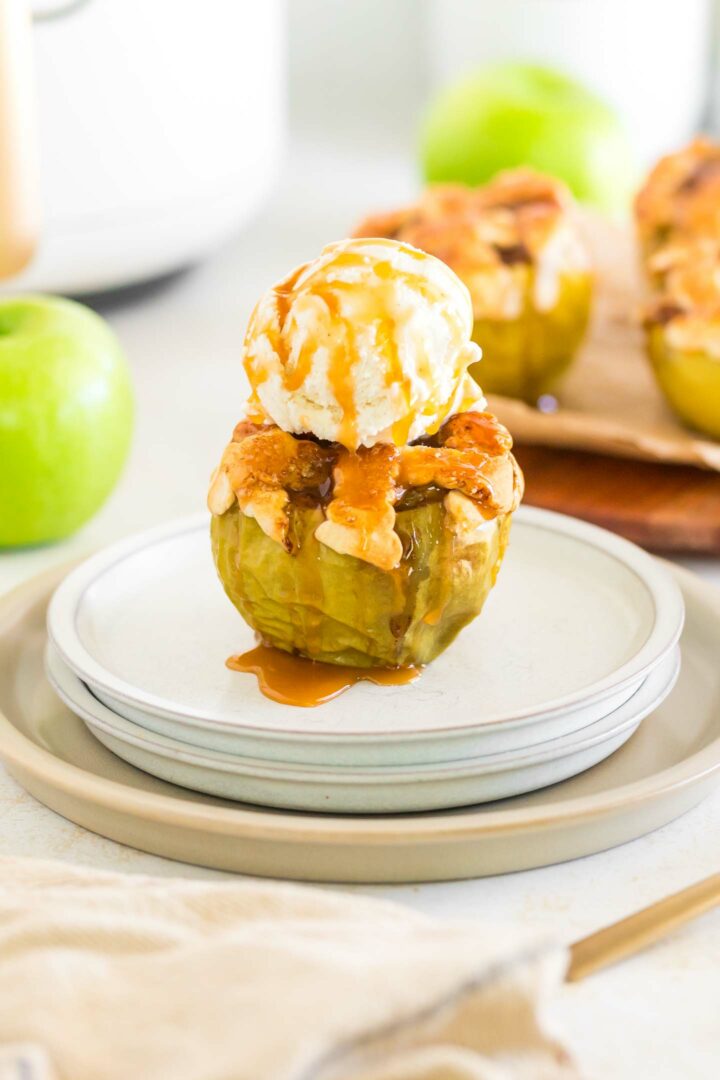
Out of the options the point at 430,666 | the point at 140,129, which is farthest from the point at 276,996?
the point at 140,129

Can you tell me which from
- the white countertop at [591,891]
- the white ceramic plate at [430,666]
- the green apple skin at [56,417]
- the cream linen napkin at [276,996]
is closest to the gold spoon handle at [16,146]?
the green apple skin at [56,417]

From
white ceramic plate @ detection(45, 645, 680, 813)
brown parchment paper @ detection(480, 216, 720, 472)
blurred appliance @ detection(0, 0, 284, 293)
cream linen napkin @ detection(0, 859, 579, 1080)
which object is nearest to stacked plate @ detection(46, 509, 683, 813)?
white ceramic plate @ detection(45, 645, 680, 813)

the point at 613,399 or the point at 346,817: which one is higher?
the point at 346,817

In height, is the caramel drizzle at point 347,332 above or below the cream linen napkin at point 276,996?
above

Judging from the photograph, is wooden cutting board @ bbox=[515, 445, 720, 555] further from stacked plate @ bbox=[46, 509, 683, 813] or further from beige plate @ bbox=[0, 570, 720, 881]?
beige plate @ bbox=[0, 570, 720, 881]

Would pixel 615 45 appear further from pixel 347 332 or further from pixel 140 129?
pixel 347 332

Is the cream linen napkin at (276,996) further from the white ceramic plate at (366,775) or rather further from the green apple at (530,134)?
the green apple at (530,134)

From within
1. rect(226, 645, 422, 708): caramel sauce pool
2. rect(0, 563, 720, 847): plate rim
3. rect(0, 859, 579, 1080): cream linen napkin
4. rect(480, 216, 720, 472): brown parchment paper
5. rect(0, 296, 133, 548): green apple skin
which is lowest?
rect(480, 216, 720, 472): brown parchment paper

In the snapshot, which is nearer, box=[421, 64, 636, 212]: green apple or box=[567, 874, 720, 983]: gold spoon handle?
box=[567, 874, 720, 983]: gold spoon handle
